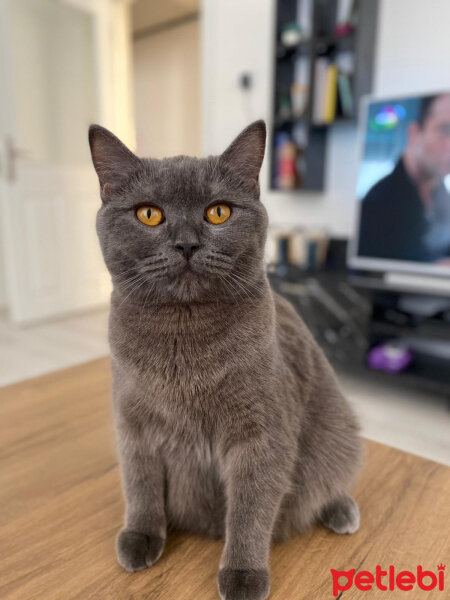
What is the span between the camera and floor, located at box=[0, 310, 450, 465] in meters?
1.73

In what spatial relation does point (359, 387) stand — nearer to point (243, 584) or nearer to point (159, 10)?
point (243, 584)

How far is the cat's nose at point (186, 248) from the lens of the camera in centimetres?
51

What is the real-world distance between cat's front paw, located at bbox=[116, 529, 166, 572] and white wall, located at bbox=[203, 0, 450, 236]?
210 cm

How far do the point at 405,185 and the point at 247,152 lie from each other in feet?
5.70

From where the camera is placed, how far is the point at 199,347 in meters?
0.56

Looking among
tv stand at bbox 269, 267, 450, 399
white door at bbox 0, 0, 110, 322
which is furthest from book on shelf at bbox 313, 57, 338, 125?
white door at bbox 0, 0, 110, 322

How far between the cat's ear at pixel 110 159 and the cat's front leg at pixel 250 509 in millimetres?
392

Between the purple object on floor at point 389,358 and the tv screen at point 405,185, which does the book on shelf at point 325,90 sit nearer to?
the tv screen at point 405,185

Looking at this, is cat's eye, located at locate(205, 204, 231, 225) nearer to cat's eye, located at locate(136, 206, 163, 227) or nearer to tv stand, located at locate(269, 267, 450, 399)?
cat's eye, located at locate(136, 206, 163, 227)

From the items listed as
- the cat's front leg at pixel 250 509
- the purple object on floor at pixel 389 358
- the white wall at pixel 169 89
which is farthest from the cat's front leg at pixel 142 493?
the white wall at pixel 169 89

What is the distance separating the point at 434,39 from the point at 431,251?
1.03 m

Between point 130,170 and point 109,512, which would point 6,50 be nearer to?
point 130,170

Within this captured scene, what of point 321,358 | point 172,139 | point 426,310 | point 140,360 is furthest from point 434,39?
point 172,139

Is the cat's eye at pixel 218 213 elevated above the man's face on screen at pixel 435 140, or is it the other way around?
the man's face on screen at pixel 435 140
